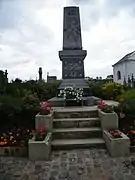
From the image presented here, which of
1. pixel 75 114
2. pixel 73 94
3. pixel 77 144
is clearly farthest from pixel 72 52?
pixel 77 144

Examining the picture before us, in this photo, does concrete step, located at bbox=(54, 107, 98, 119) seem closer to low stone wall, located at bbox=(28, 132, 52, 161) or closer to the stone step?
the stone step

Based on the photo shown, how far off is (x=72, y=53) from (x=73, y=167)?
230 inches

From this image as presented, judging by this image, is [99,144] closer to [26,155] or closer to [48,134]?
[48,134]

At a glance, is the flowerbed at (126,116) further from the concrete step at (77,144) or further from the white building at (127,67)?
the white building at (127,67)

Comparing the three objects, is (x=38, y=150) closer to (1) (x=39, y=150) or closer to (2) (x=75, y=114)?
(1) (x=39, y=150)

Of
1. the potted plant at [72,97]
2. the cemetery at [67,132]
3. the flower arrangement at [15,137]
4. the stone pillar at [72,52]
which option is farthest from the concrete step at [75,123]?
the stone pillar at [72,52]

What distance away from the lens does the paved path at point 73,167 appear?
13.0ft

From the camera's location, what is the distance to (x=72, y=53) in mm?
9352

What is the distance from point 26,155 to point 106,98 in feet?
22.6

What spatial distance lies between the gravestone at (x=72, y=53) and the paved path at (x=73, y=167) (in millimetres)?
4842

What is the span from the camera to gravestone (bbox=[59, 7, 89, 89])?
A: 9.35 metres

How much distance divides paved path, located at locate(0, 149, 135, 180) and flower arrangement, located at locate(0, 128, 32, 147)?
38 cm

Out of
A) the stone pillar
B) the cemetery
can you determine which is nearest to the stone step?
the cemetery

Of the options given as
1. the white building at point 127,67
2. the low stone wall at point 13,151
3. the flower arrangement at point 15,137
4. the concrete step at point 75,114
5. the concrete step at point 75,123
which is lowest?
the low stone wall at point 13,151
